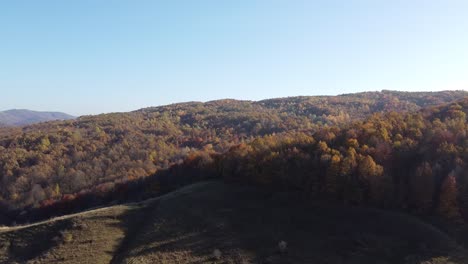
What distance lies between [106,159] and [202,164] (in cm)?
7794

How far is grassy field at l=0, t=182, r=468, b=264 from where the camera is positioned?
37.8 meters

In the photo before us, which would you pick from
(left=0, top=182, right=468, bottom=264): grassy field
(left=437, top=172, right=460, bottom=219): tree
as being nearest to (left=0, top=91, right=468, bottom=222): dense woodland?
(left=437, top=172, right=460, bottom=219): tree

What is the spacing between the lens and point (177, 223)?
46.8 metres

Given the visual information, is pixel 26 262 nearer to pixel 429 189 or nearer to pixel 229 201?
pixel 229 201

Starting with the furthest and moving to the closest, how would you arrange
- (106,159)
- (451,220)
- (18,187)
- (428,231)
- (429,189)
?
(106,159), (18,187), (429,189), (451,220), (428,231)

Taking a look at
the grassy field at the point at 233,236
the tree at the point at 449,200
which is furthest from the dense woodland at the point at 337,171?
the grassy field at the point at 233,236

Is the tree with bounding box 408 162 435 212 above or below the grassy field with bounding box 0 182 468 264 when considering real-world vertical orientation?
above

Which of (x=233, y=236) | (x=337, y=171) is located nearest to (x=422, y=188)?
(x=337, y=171)

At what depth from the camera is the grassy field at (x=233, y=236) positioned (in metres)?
37.8

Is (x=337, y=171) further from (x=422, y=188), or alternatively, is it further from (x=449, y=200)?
(x=449, y=200)

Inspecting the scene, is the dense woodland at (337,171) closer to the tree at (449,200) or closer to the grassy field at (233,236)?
the tree at (449,200)

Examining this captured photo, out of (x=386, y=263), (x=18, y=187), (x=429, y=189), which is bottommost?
(x=18, y=187)

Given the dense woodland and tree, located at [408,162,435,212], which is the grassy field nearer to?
tree, located at [408,162,435,212]

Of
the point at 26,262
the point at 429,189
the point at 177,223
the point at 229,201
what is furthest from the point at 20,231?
the point at 429,189
